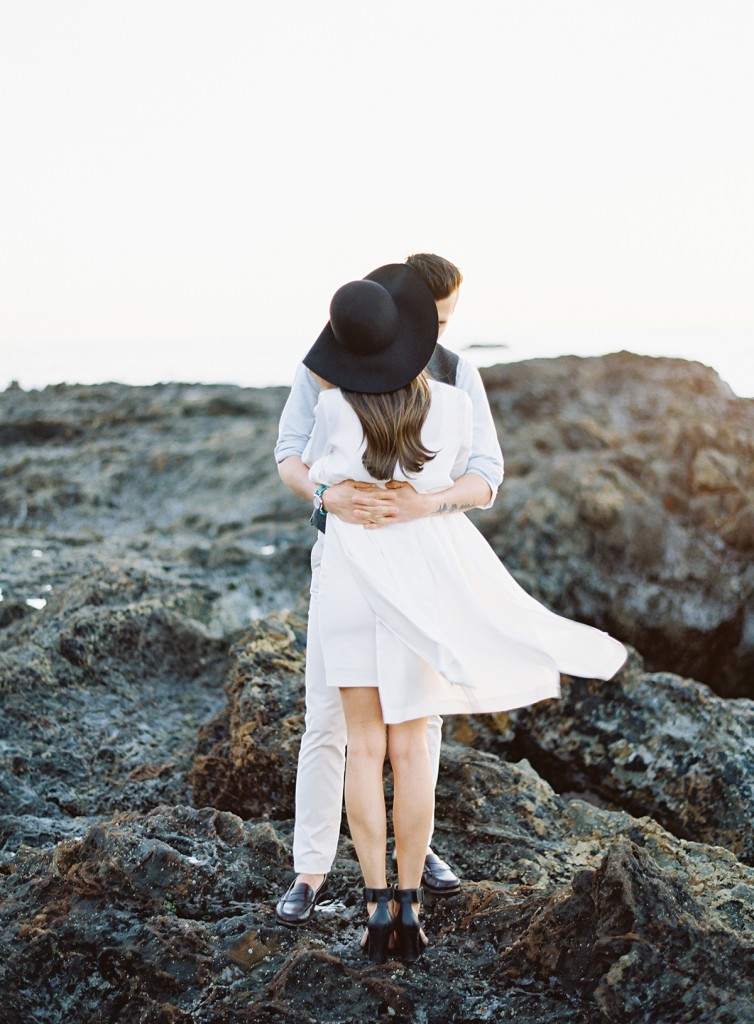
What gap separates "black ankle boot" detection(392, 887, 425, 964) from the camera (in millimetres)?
2982

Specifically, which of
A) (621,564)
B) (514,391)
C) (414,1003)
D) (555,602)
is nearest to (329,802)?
(414,1003)

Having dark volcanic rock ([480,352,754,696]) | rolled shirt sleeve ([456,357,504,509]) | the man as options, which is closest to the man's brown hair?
the man

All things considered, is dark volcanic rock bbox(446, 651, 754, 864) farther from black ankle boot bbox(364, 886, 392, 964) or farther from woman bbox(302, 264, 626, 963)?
black ankle boot bbox(364, 886, 392, 964)

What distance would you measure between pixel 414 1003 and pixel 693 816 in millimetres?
2257

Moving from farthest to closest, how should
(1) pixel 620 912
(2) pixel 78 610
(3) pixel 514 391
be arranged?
(3) pixel 514 391 < (2) pixel 78 610 < (1) pixel 620 912

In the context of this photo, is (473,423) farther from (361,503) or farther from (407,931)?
(407,931)

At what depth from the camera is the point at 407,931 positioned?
3.00m

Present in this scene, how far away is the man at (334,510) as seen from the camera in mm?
3193

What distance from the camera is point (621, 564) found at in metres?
7.83

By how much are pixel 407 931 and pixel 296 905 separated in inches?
15.7

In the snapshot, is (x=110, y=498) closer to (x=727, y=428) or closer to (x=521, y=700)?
(x=727, y=428)

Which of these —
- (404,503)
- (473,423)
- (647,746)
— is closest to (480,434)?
(473,423)

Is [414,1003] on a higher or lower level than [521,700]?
lower

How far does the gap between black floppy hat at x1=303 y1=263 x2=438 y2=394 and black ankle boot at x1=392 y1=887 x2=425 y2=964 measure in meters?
1.60
